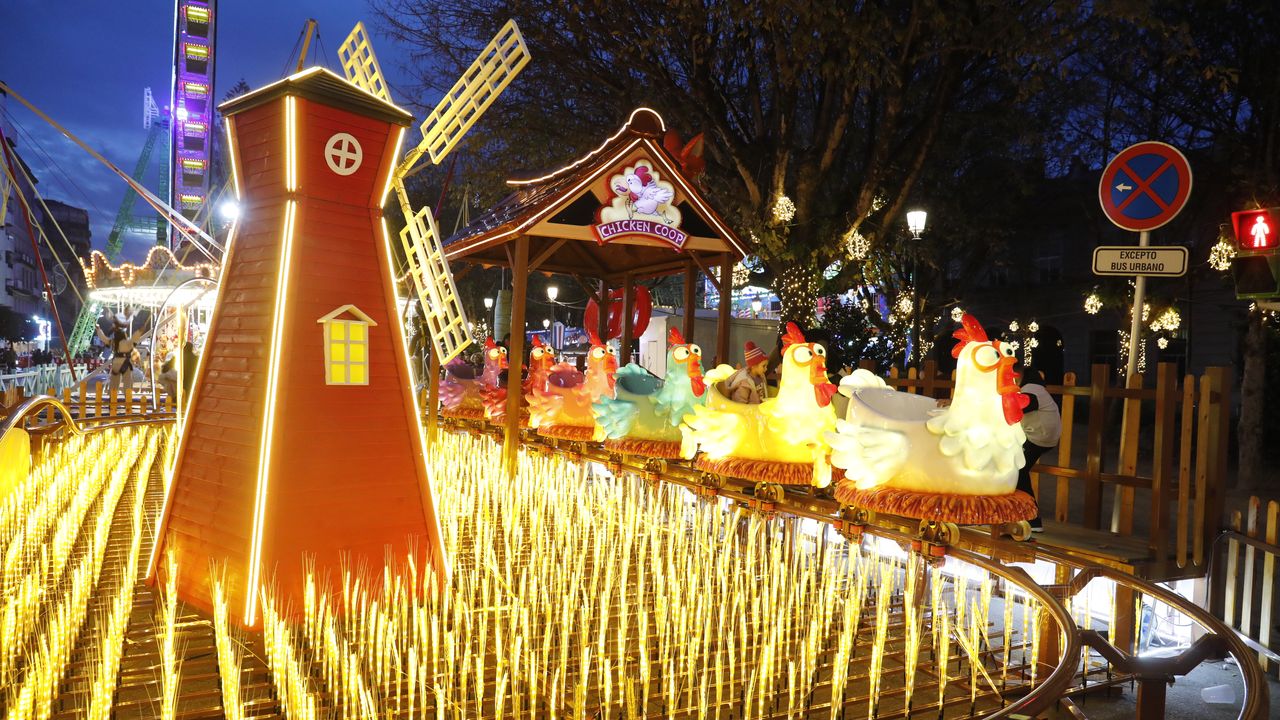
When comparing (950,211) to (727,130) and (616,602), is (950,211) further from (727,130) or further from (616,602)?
(616,602)

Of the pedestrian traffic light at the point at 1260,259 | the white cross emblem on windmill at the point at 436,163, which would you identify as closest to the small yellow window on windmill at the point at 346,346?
the white cross emblem on windmill at the point at 436,163

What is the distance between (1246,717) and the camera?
2021 mm

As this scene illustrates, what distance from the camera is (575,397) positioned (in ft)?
25.3

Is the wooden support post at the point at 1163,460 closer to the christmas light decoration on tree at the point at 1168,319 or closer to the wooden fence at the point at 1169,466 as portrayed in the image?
the wooden fence at the point at 1169,466

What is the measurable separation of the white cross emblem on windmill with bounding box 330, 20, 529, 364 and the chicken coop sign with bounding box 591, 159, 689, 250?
6.48 feet

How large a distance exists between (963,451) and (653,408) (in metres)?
3.05

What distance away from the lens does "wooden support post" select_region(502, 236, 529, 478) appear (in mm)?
8148

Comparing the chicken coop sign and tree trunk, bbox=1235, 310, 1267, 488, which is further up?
the chicken coop sign

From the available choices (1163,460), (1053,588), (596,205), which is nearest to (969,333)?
(1053,588)

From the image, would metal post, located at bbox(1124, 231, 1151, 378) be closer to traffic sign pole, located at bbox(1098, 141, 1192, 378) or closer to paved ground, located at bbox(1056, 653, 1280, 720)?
traffic sign pole, located at bbox(1098, 141, 1192, 378)

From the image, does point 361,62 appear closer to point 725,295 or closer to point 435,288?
point 435,288

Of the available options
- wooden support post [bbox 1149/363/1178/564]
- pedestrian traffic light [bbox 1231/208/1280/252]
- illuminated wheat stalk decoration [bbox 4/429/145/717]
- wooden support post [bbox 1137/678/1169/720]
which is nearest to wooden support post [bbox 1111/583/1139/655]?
wooden support post [bbox 1149/363/1178/564]

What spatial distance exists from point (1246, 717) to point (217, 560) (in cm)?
447

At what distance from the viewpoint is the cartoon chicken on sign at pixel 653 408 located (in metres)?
6.42
